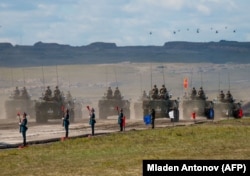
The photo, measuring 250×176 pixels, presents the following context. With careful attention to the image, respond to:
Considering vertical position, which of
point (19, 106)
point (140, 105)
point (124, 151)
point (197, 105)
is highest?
point (19, 106)

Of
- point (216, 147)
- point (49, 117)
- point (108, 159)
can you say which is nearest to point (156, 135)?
point (216, 147)

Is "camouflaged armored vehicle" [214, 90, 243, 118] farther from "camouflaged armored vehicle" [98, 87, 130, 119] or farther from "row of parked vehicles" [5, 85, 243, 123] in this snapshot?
"camouflaged armored vehicle" [98, 87, 130, 119]

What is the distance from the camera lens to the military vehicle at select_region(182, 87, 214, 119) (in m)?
70.4

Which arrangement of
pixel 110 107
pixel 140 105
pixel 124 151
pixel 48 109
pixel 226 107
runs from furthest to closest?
pixel 140 105 → pixel 110 107 → pixel 226 107 → pixel 48 109 → pixel 124 151

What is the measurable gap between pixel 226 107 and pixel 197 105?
8.44 ft

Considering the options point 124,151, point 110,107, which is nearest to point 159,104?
point 110,107

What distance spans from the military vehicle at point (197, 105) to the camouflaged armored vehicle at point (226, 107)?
36.9 inches

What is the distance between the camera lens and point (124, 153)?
32.3 meters

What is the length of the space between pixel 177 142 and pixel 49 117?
29349 millimetres

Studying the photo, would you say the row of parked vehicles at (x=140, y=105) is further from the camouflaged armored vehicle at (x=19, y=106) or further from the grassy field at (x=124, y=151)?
the grassy field at (x=124, y=151)

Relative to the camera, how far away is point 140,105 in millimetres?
72812

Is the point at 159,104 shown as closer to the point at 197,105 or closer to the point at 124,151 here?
the point at 197,105

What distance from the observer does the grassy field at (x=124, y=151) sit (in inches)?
1084

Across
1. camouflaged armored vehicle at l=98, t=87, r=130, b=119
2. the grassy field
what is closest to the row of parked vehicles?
camouflaged armored vehicle at l=98, t=87, r=130, b=119
